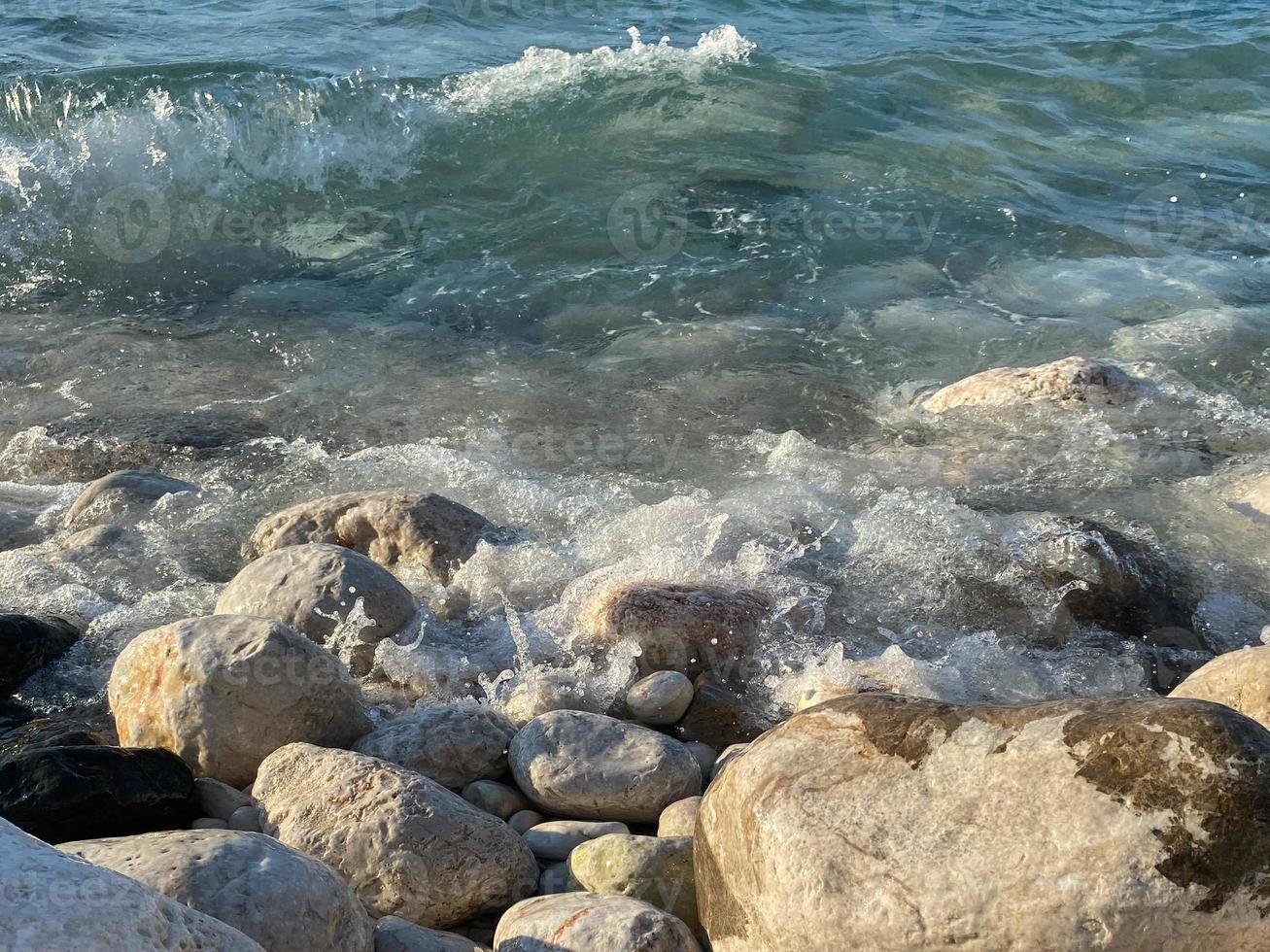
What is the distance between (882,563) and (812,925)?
264cm

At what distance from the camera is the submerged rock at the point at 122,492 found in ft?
17.9

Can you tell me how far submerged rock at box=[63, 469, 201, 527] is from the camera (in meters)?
5.44

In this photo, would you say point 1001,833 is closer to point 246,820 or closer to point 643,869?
point 643,869

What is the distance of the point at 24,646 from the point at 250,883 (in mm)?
2220

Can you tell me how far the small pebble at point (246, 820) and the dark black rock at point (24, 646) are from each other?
140cm

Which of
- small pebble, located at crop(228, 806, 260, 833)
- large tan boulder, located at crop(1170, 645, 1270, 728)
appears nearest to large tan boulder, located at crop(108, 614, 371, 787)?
small pebble, located at crop(228, 806, 260, 833)

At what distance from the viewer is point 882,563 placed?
501 cm

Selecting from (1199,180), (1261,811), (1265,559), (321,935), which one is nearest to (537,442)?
(1265,559)

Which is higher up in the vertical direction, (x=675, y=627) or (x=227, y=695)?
(x=227, y=695)

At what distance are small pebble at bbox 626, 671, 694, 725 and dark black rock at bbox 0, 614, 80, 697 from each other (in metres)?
2.04

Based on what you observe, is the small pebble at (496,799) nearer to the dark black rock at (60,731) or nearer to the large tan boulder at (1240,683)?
the dark black rock at (60,731)

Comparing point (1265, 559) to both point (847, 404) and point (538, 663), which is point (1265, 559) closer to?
point (847, 404)

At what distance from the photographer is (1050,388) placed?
644cm

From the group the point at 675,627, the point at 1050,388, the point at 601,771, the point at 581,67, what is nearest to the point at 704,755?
the point at 601,771
